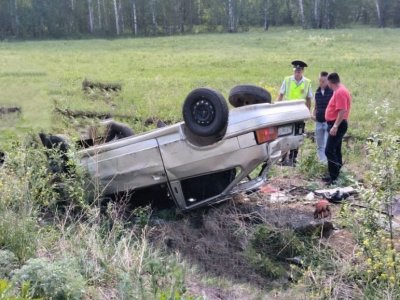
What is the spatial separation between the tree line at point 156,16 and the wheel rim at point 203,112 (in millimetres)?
46854

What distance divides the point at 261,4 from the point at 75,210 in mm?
53363

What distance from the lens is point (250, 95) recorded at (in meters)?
6.36

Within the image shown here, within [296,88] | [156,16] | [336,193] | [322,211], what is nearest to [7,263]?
[322,211]

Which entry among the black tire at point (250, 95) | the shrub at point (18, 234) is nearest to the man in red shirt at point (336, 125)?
the black tire at point (250, 95)

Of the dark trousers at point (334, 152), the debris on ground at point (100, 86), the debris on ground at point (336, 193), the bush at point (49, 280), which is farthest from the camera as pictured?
the debris on ground at point (100, 86)

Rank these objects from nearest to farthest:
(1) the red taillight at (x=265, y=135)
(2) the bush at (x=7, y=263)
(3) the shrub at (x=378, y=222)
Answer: (2) the bush at (x=7, y=263), (3) the shrub at (x=378, y=222), (1) the red taillight at (x=265, y=135)

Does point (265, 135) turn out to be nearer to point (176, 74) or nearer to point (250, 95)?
point (250, 95)

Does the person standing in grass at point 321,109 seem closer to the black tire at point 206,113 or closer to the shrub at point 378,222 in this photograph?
the black tire at point 206,113

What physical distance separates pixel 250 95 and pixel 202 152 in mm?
1087

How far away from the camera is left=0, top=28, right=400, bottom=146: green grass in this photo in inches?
480

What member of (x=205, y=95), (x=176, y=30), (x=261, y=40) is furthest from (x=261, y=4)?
(x=205, y=95)

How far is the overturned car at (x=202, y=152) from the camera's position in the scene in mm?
5531

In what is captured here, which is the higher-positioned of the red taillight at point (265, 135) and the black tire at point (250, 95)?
the black tire at point (250, 95)

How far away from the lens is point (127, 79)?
64.0 feet
